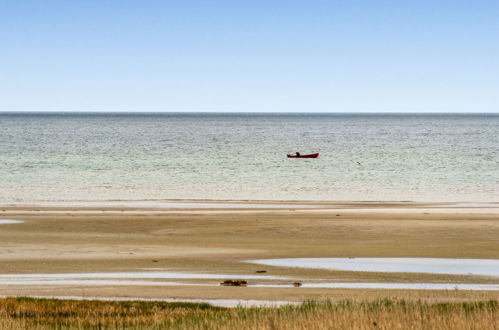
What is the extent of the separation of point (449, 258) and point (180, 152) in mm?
83479

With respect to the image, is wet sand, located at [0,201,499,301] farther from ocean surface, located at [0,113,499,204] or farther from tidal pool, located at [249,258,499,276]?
ocean surface, located at [0,113,499,204]

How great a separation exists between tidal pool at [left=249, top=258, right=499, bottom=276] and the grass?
6.97 m

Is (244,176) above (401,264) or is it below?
below

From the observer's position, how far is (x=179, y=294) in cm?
1972

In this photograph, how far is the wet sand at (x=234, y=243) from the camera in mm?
20578

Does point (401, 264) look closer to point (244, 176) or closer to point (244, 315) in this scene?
point (244, 315)

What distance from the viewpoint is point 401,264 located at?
24.9 m

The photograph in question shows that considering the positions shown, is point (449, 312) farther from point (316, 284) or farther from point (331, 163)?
point (331, 163)

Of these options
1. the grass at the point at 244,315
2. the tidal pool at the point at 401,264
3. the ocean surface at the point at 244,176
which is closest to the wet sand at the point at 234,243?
the tidal pool at the point at 401,264

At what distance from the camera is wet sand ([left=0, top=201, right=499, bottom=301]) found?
20.6 m

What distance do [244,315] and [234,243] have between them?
14029 mm

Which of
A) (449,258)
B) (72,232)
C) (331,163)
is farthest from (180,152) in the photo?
(449,258)

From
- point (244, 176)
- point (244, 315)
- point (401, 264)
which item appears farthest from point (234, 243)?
point (244, 176)

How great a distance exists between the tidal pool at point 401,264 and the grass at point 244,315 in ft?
22.9
